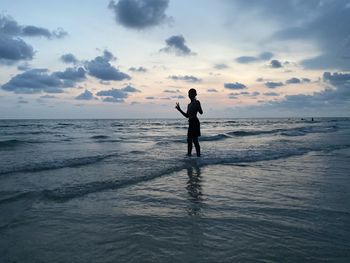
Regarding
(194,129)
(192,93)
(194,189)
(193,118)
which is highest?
(192,93)

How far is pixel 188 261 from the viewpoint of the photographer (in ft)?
9.82

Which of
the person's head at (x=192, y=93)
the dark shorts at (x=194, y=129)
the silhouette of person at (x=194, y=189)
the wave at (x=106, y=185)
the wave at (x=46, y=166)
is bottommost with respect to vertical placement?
the silhouette of person at (x=194, y=189)

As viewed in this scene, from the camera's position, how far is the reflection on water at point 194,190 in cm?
471

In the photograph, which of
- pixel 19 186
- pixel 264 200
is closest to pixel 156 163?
pixel 19 186

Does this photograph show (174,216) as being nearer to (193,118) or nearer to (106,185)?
(106,185)

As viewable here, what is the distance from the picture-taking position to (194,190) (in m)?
6.04

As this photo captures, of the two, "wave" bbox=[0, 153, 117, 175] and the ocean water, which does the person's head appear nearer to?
the ocean water

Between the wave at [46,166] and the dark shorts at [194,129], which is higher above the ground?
the dark shorts at [194,129]

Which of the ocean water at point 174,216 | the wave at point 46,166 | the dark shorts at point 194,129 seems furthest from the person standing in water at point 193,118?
the wave at point 46,166

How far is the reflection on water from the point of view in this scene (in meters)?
4.71

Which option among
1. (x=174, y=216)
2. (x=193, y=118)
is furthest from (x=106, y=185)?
(x=193, y=118)

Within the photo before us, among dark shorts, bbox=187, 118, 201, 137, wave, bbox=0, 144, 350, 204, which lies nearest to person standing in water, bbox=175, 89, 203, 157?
dark shorts, bbox=187, 118, 201, 137

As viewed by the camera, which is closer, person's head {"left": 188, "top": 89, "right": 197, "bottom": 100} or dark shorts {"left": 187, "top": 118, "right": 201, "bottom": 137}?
person's head {"left": 188, "top": 89, "right": 197, "bottom": 100}

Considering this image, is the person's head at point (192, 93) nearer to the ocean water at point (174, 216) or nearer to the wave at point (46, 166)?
the ocean water at point (174, 216)
